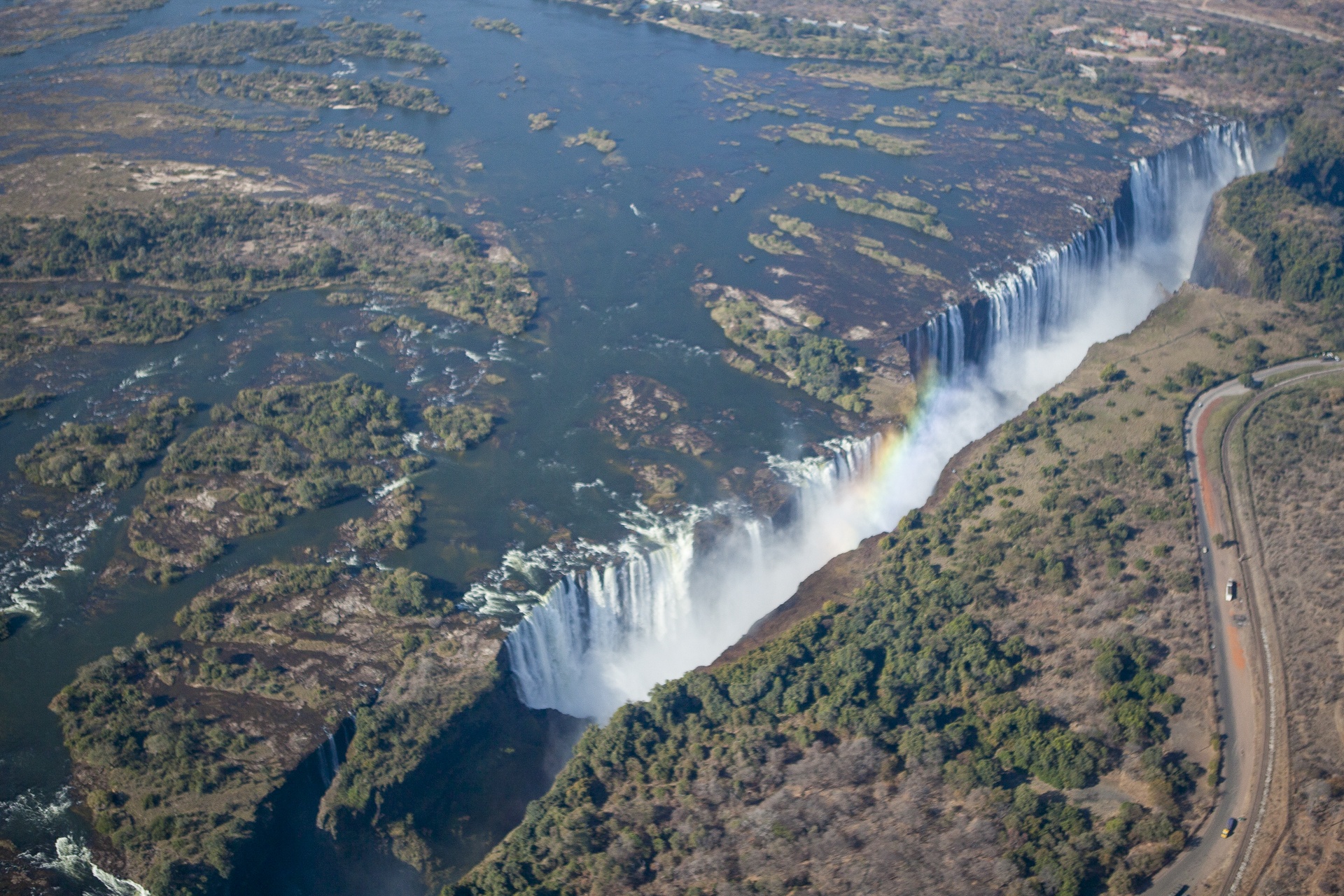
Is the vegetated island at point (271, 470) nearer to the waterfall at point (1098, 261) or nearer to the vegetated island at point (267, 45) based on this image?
the waterfall at point (1098, 261)

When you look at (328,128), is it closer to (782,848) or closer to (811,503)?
(811,503)

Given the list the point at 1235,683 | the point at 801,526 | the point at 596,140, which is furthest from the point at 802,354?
the point at 596,140

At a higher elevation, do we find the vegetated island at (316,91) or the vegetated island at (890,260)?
the vegetated island at (316,91)

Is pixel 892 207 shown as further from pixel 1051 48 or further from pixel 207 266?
pixel 207 266

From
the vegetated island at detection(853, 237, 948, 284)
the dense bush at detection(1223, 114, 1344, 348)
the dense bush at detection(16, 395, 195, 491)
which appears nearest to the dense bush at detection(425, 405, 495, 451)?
the dense bush at detection(16, 395, 195, 491)

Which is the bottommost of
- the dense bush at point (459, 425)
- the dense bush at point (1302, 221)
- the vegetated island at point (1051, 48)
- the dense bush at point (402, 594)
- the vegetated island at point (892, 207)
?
the dense bush at point (402, 594)

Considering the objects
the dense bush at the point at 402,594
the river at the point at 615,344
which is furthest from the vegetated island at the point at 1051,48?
the dense bush at the point at 402,594
